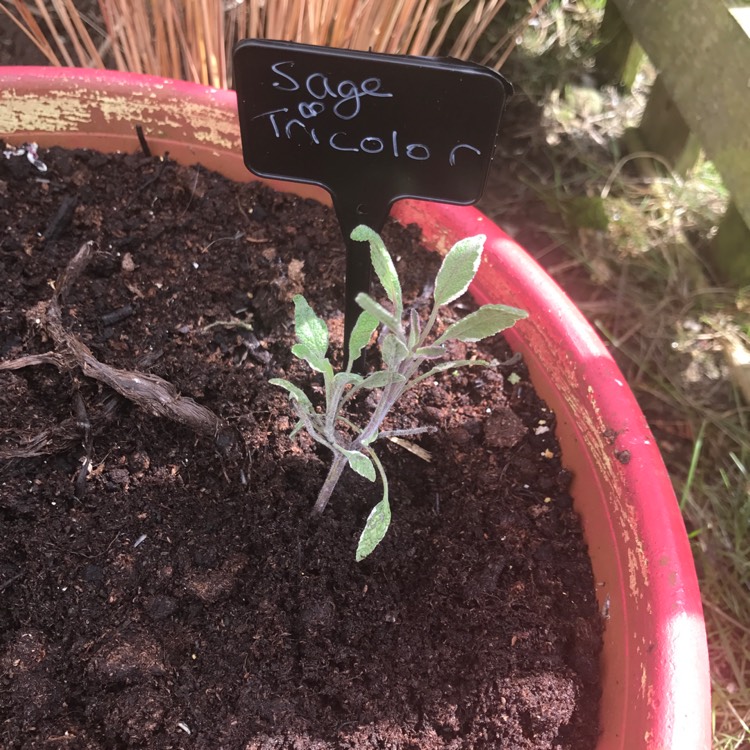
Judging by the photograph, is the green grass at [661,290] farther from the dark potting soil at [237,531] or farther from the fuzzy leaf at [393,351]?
the fuzzy leaf at [393,351]

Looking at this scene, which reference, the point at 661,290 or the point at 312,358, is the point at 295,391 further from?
the point at 661,290

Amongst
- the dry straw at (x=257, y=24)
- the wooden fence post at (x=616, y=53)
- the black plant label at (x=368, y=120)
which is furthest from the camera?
the wooden fence post at (x=616, y=53)

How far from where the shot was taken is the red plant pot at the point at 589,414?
70 centimetres

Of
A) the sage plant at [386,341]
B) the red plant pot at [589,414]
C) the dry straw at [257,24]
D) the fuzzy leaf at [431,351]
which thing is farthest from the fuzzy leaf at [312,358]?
the dry straw at [257,24]

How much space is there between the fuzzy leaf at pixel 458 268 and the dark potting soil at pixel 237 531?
1.02 ft

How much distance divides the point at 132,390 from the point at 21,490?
7.2 inches

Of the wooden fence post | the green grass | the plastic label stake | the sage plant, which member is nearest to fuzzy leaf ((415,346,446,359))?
the sage plant

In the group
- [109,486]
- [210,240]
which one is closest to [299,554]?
[109,486]

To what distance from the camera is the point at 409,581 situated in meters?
0.86

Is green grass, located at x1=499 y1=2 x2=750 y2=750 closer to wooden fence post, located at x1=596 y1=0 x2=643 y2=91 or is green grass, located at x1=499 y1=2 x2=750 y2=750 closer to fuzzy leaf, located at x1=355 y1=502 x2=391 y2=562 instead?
wooden fence post, located at x1=596 y1=0 x2=643 y2=91

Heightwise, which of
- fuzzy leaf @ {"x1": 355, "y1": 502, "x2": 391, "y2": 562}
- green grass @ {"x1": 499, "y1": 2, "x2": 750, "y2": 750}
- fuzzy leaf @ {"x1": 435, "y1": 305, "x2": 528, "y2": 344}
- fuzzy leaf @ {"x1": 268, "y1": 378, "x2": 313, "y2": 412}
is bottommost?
green grass @ {"x1": 499, "y1": 2, "x2": 750, "y2": 750}

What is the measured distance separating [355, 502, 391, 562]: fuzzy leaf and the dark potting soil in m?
0.17

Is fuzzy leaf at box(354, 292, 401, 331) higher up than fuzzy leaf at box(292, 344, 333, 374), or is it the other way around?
fuzzy leaf at box(354, 292, 401, 331)

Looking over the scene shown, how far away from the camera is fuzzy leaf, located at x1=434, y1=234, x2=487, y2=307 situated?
0.69 m
